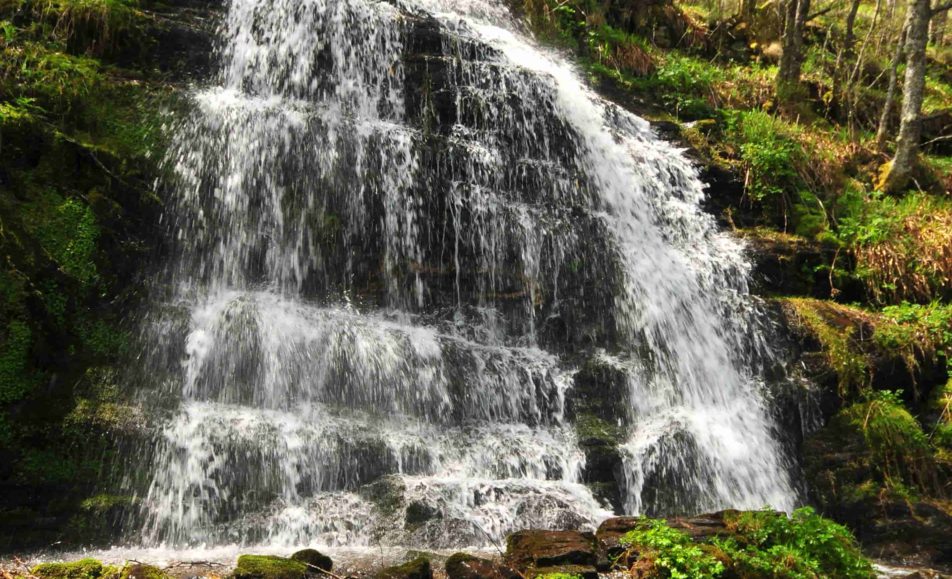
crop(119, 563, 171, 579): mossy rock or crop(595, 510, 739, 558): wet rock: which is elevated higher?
crop(595, 510, 739, 558): wet rock

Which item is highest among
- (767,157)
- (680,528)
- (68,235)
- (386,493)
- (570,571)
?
(767,157)

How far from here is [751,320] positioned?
31.9 feet

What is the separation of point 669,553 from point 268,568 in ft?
10.3

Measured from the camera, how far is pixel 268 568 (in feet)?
16.1

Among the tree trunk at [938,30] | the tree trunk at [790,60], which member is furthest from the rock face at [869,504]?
the tree trunk at [938,30]

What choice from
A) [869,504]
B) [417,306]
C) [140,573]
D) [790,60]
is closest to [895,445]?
[869,504]

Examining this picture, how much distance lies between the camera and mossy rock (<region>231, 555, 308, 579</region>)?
15.8 ft

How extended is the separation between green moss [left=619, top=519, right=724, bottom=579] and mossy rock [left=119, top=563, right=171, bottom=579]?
364cm

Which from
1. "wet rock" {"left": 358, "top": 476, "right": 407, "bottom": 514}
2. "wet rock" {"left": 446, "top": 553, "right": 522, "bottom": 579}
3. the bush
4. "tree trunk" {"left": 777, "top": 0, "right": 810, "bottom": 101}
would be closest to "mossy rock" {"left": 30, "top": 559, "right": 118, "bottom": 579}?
"wet rock" {"left": 446, "top": 553, "right": 522, "bottom": 579}

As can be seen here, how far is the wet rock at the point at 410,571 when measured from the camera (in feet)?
16.5

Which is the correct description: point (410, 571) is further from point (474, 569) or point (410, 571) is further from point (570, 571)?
point (570, 571)

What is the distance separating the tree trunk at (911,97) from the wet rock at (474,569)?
11.3 m

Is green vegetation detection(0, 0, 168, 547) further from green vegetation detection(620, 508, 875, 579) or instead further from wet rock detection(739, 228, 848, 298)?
wet rock detection(739, 228, 848, 298)

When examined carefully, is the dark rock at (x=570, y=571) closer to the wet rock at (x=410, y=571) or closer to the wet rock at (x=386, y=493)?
the wet rock at (x=410, y=571)
